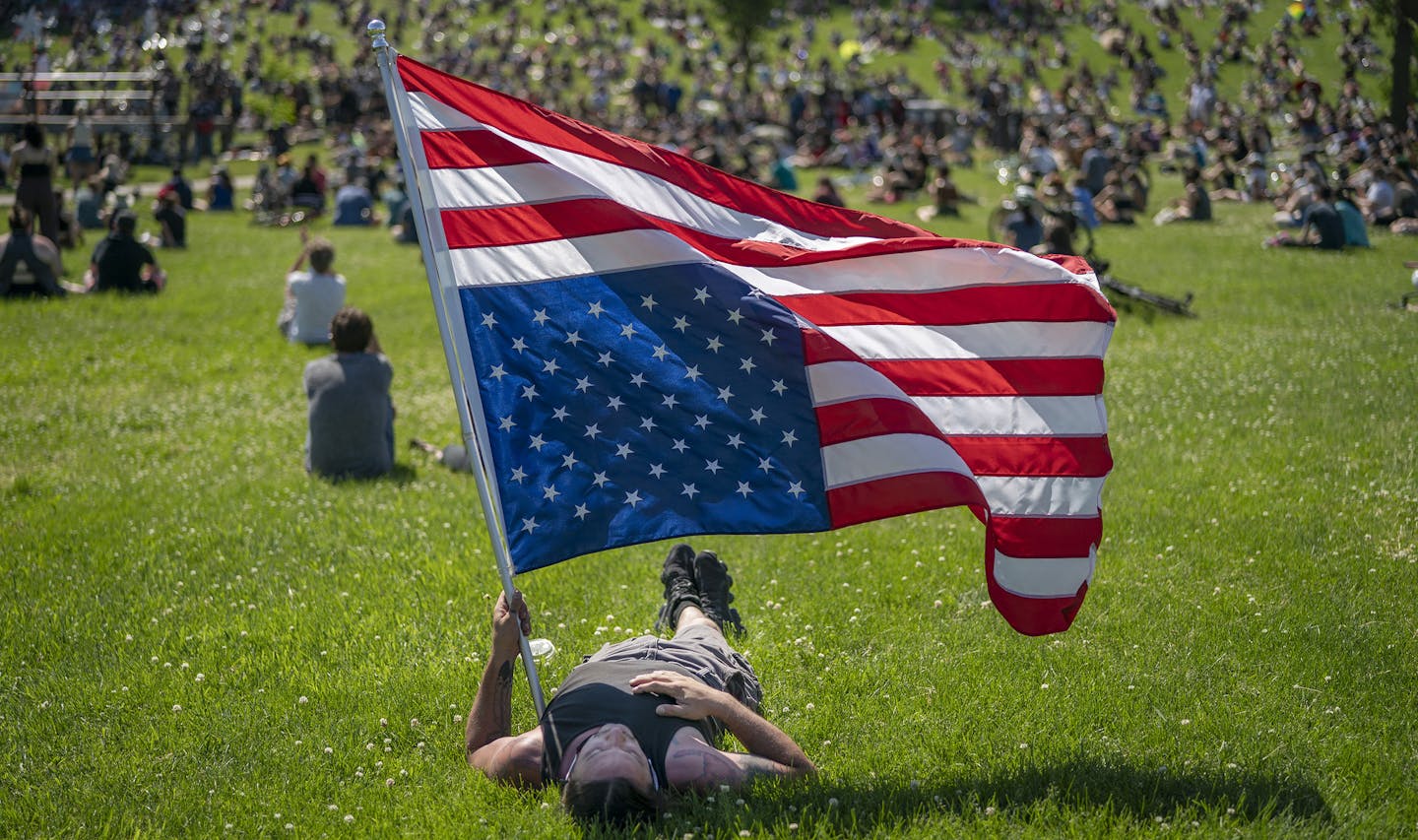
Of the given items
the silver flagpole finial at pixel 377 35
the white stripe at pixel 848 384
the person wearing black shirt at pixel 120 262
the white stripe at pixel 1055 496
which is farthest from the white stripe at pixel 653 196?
the person wearing black shirt at pixel 120 262

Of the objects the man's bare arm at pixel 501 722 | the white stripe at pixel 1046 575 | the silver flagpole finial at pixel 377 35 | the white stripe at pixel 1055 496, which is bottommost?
the man's bare arm at pixel 501 722

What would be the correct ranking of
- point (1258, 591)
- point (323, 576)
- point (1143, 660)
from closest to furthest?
point (1143, 660)
point (1258, 591)
point (323, 576)

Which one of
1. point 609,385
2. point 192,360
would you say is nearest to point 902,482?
point 609,385

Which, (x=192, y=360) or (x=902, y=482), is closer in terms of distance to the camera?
(x=902, y=482)

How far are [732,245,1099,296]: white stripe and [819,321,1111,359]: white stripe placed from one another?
18 cm

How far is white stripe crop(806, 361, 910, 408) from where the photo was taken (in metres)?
5.22

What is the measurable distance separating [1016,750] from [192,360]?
499 inches

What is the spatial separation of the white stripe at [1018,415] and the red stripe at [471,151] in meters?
2.05

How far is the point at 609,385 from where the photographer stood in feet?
17.2

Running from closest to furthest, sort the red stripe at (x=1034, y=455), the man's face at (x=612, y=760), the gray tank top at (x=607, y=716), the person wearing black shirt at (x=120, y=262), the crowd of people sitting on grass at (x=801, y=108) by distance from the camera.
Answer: the man's face at (x=612, y=760)
the gray tank top at (x=607, y=716)
the red stripe at (x=1034, y=455)
the person wearing black shirt at (x=120, y=262)
the crowd of people sitting on grass at (x=801, y=108)

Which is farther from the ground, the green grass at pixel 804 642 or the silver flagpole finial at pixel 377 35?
the silver flagpole finial at pixel 377 35

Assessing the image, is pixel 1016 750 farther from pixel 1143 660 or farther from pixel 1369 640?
pixel 1369 640

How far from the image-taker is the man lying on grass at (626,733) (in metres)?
4.70

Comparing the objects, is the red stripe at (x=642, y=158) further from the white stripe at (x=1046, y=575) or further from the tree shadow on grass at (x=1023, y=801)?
the tree shadow on grass at (x=1023, y=801)
